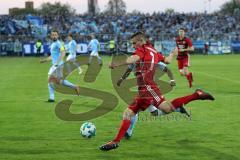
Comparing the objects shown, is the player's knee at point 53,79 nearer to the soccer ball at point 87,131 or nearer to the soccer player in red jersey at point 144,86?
the soccer ball at point 87,131

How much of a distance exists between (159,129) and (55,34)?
650 cm

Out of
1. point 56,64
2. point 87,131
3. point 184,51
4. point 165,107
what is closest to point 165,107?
point 165,107

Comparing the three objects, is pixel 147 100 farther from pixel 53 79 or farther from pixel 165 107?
pixel 53 79

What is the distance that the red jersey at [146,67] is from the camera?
31.8 ft

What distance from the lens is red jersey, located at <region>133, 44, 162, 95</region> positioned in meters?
9.70

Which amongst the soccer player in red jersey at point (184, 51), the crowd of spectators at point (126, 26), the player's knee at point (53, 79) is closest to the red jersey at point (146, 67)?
the player's knee at point (53, 79)

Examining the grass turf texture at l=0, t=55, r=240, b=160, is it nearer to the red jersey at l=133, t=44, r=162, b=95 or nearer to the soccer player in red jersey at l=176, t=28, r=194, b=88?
the red jersey at l=133, t=44, r=162, b=95

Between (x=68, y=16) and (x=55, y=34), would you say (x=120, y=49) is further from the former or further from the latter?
(x=55, y=34)

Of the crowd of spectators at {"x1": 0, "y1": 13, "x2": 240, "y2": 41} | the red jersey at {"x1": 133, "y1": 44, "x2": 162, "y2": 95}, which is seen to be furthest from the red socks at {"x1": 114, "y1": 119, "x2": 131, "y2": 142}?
the crowd of spectators at {"x1": 0, "y1": 13, "x2": 240, "y2": 41}

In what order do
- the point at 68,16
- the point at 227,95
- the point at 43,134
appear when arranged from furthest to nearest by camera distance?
1. the point at 68,16
2. the point at 227,95
3. the point at 43,134

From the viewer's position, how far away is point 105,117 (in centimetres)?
1421

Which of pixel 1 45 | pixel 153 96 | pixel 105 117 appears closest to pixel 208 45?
pixel 1 45

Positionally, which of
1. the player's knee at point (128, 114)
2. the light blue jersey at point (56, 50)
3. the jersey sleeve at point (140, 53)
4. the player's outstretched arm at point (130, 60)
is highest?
the jersey sleeve at point (140, 53)

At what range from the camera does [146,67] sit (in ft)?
32.2
